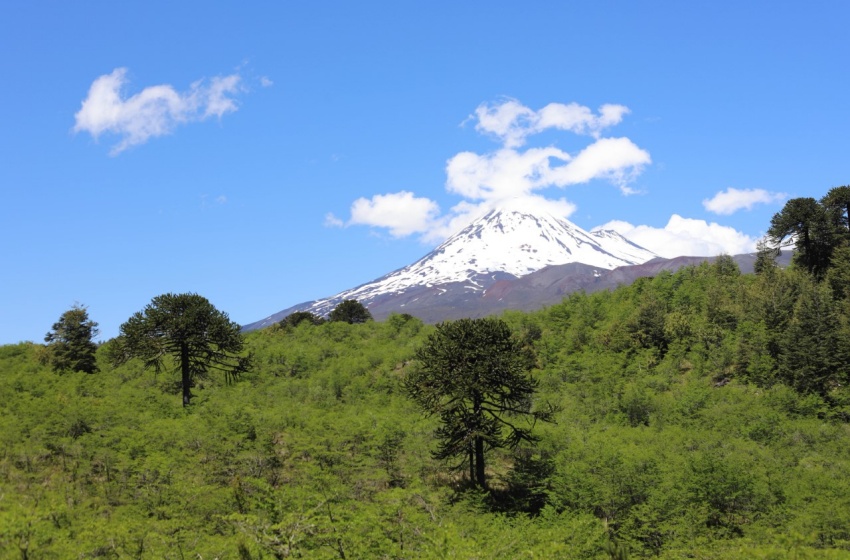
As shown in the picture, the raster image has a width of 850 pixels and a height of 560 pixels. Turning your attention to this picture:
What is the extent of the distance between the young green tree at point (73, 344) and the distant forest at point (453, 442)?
16cm

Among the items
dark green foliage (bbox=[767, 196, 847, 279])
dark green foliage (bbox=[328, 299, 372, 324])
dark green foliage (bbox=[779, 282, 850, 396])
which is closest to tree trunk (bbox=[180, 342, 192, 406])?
dark green foliage (bbox=[328, 299, 372, 324])

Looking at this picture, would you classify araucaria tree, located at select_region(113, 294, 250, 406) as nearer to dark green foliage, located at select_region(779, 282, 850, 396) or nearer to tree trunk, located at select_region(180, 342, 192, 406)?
tree trunk, located at select_region(180, 342, 192, 406)

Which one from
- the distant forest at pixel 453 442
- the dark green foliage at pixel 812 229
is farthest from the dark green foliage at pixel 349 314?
the dark green foliage at pixel 812 229

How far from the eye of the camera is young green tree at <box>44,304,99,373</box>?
47844mm

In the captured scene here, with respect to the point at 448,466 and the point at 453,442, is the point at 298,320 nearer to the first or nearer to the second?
the point at 448,466

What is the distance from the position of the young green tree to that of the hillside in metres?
1.87

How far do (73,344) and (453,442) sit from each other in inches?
1378

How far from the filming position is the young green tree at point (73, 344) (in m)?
47.8

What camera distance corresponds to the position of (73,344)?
48.7 meters

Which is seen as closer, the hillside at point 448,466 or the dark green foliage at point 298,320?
the hillside at point 448,466

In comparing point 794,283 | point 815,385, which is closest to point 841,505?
point 815,385

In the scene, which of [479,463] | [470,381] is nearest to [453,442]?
[479,463]

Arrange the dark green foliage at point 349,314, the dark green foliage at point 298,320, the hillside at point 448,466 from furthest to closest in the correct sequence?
the dark green foliage at point 349,314, the dark green foliage at point 298,320, the hillside at point 448,466

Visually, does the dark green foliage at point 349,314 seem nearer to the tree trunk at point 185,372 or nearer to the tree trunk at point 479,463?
the tree trunk at point 185,372
